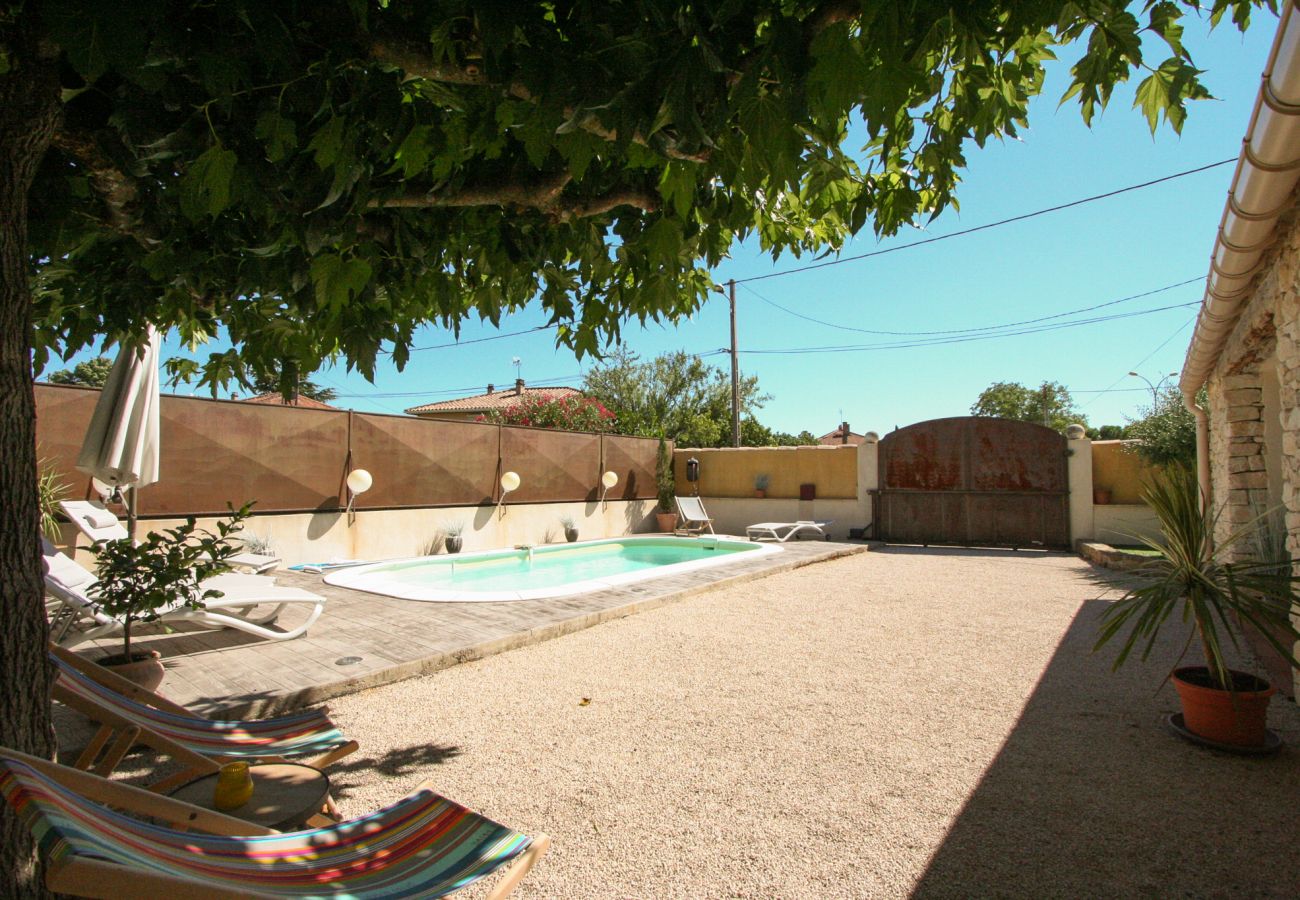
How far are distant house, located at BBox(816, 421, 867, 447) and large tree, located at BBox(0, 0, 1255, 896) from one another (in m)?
35.5

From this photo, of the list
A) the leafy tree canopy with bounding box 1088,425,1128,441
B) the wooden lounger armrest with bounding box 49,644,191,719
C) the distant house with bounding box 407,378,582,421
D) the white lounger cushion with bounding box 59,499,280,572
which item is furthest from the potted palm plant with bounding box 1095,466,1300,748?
the leafy tree canopy with bounding box 1088,425,1128,441

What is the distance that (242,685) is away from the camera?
12.4 feet

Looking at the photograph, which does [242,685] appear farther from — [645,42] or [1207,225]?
[1207,225]

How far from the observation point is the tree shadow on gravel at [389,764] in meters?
2.82

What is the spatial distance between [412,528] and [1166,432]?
11936 mm

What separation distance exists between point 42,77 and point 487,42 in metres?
1.20

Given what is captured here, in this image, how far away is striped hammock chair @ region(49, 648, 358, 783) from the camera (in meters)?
2.12

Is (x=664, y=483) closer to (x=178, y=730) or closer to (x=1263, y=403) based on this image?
(x=1263, y=403)

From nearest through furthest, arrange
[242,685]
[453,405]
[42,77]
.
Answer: [42,77] < [242,685] < [453,405]

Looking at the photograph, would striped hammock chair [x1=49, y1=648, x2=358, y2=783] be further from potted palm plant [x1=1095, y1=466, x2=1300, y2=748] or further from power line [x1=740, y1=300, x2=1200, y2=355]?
power line [x1=740, y1=300, x2=1200, y2=355]

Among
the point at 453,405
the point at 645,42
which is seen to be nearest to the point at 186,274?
the point at 645,42

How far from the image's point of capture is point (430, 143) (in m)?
2.10

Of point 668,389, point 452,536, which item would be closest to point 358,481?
point 452,536

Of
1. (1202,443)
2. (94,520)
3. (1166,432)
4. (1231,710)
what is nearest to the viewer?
(1231,710)
